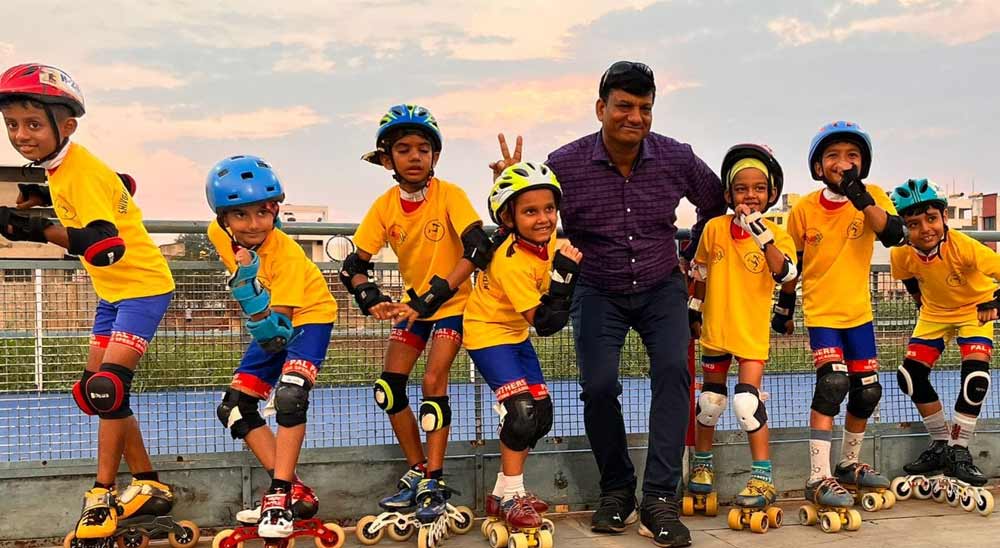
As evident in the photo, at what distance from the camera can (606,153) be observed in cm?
458

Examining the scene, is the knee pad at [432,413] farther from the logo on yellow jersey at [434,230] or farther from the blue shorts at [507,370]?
the logo on yellow jersey at [434,230]

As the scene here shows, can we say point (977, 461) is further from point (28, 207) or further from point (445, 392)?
point (28, 207)

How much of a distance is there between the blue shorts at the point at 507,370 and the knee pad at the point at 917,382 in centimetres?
245

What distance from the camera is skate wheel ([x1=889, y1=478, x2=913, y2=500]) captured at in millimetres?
5180

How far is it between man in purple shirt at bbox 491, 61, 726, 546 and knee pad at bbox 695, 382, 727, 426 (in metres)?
0.25

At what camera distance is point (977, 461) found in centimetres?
559

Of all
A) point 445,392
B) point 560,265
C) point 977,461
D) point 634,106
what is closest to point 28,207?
point 445,392

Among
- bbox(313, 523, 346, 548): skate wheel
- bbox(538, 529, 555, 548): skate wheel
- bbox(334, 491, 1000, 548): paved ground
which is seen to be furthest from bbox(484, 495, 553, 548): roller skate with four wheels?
bbox(313, 523, 346, 548): skate wheel

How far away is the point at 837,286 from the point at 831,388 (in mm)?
543

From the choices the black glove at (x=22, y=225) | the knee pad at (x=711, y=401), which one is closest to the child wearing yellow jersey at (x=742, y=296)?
the knee pad at (x=711, y=401)

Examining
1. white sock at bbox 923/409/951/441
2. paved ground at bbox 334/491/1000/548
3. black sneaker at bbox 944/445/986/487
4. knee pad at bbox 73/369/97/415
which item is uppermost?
knee pad at bbox 73/369/97/415

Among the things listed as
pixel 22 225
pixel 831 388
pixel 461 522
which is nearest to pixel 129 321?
pixel 22 225

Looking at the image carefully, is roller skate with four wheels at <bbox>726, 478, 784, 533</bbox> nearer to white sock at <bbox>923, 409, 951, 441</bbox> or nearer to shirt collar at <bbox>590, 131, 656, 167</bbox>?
white sock at <bbox>923, 409, 951, 441</bbox>

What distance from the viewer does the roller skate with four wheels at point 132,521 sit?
395 cm
